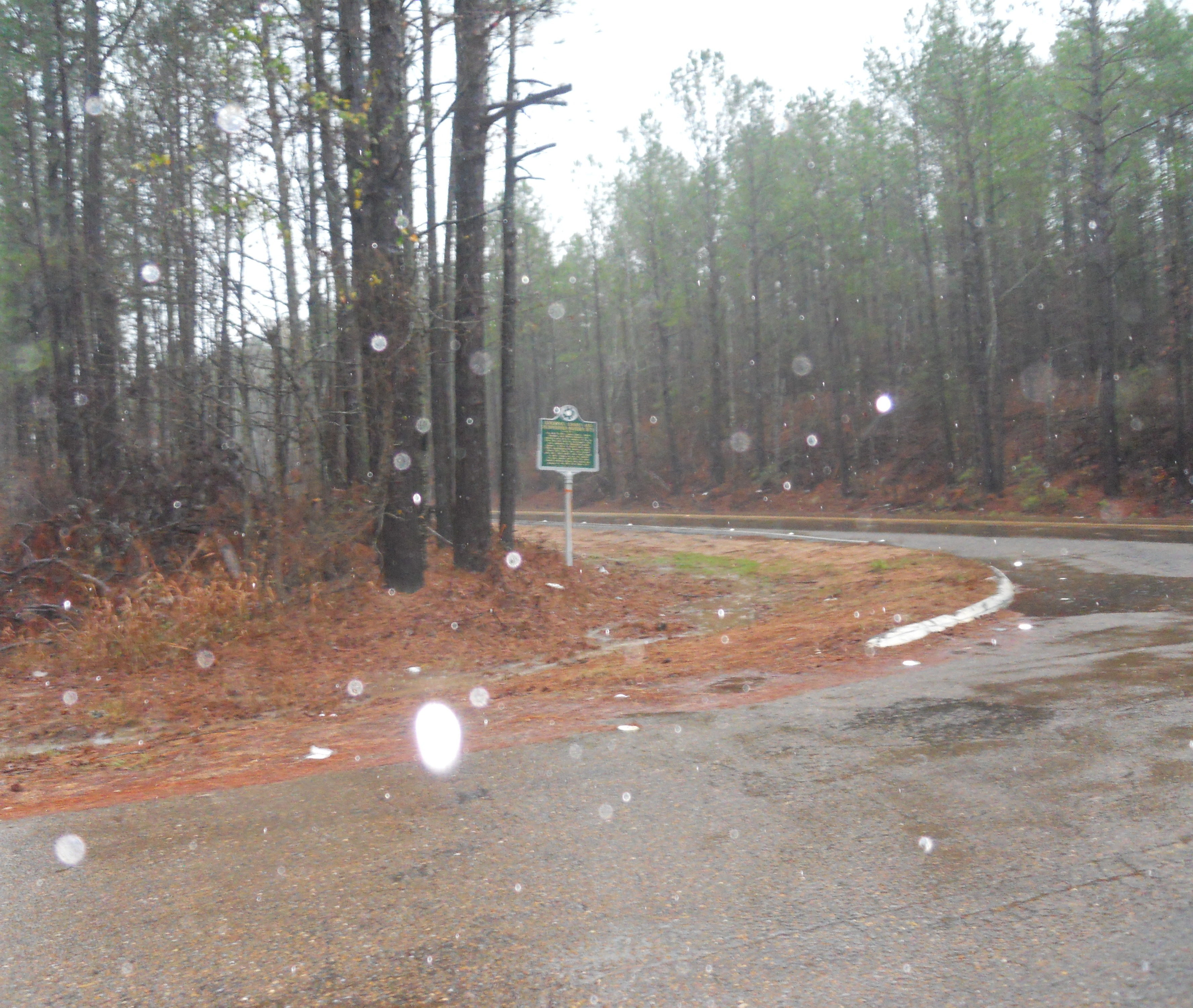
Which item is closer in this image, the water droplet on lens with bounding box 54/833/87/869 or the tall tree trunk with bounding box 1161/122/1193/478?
the water droplet on lens with bounding box 54/833/87/869

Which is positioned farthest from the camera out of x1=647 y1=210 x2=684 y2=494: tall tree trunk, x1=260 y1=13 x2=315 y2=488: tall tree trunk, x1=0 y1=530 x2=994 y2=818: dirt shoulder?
x1=647 y1=210 x2=684 y2=494: tall tree trunk

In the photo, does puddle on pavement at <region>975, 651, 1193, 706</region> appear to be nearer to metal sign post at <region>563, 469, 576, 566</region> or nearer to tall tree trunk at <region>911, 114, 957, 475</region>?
metal sign post at <region>563, 469, 576, 566</region>

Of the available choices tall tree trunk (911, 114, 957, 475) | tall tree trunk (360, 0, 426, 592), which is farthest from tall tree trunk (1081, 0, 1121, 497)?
tall tree trunk (360, 0, 426, 592)

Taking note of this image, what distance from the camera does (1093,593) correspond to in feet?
38.0

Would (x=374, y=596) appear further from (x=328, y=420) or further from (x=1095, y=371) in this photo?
(x=1095, y=371)

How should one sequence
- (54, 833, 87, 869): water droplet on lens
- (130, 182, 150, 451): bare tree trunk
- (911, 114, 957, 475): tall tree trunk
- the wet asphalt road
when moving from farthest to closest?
(911, 114, 957, 475): tall tree trunk → (130, 182, 150, 451): bare tree trunk → (54, 833, 87, 869): water droplet on lens → the wet asphalt road

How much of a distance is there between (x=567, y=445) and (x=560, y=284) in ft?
124

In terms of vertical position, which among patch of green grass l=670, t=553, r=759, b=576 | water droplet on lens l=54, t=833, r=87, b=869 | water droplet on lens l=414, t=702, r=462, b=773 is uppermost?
water droplet on lens l=54, t=833, r=87, b=869

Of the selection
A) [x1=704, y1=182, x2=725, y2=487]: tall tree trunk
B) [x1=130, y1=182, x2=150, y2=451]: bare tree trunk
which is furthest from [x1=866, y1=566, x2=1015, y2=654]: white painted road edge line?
[x1=704, y1=182, x2=725, y2=487]: tall tree trunk

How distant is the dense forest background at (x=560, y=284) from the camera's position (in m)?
12.8

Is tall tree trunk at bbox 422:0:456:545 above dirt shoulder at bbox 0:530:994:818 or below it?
above

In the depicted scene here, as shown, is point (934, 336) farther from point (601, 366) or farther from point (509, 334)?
point (509, 334)

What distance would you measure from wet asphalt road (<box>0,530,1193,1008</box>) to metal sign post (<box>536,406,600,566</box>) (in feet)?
32.0

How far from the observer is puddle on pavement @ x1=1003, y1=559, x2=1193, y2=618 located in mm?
10281
